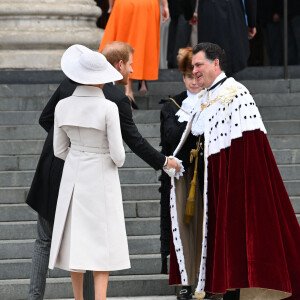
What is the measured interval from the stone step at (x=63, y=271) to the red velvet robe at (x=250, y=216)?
1515mm

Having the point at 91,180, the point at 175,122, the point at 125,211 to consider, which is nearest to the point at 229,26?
the point at 125,211

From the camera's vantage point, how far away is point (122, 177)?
10.9m

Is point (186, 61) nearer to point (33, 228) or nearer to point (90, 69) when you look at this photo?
point (90, 69)

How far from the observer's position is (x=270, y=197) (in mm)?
8164

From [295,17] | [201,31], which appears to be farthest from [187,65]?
[295,17]

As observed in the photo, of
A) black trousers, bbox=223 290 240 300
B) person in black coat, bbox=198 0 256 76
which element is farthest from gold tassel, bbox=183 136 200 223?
person in black coat, bbox=198 0 256 76

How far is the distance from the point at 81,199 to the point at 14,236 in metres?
Answer: 2.40

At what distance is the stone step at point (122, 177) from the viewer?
10.7 m

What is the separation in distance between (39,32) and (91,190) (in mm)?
6251

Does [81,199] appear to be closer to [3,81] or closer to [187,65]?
[187,65]

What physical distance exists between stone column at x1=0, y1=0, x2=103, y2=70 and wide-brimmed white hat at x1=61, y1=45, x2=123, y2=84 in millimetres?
5845

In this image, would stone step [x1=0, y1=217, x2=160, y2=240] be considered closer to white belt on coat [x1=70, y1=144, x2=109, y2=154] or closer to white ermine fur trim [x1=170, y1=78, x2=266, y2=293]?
white ermine fur trim [x1=170, y1=78, x2=266, y2=293]

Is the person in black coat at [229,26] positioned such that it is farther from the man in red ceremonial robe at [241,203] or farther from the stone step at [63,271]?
the man in red ceremonial robe at [241,203]

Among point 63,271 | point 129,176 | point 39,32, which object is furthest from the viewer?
point 39,32
